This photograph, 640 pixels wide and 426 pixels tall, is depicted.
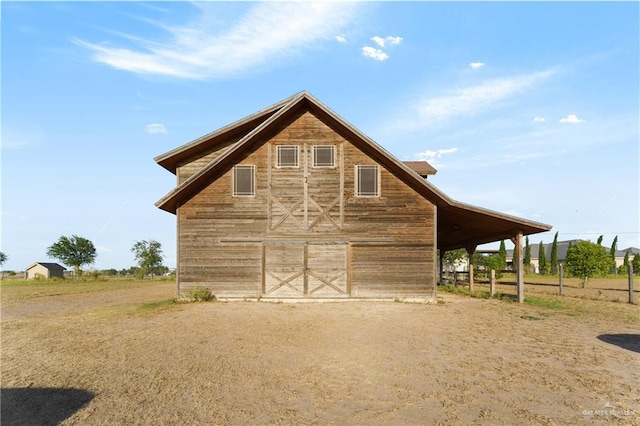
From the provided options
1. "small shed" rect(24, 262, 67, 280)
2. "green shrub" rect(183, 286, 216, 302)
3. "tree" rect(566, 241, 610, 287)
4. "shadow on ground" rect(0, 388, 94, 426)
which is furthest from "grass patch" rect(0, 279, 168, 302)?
"small shed" rect(24, 262, 67, 280)

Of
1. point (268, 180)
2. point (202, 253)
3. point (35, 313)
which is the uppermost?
point (268, 180)

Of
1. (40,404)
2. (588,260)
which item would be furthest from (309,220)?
(588,260)

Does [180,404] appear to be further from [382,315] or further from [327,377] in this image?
[382,315]

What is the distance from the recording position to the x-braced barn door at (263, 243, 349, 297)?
1819 centimetres

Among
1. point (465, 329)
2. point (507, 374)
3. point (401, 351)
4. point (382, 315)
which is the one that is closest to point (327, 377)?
point (401, 351)

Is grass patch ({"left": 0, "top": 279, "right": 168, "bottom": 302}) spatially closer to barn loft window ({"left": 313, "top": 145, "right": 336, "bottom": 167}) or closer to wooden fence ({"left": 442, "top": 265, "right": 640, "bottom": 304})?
barn loft window ({"left": 313, "top": 145, "right": 336, "bottom": 167})

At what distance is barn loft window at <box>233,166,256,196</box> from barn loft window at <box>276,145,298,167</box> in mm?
1231

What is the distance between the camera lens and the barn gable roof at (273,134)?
1775 centimetres

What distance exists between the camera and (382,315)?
1453 cm

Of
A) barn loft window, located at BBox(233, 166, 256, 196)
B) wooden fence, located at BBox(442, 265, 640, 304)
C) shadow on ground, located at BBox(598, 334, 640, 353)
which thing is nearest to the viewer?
shadow on ground, located at BBox(598, 334, 640, 353)

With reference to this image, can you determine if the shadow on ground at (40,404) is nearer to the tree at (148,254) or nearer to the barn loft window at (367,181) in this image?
the barn loft window at (367,181)

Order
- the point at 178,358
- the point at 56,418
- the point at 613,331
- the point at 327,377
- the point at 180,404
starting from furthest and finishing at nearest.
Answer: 1. the point at 613,331
2. the point at 178,358
3. the point at 327,377
4. the point at 180,404
5. the point at 56,418

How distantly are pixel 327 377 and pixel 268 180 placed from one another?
12279 mm

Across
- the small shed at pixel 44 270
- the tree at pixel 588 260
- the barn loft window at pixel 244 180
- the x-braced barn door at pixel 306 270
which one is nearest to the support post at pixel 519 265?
the x-braced barn door at pixel 306 270
